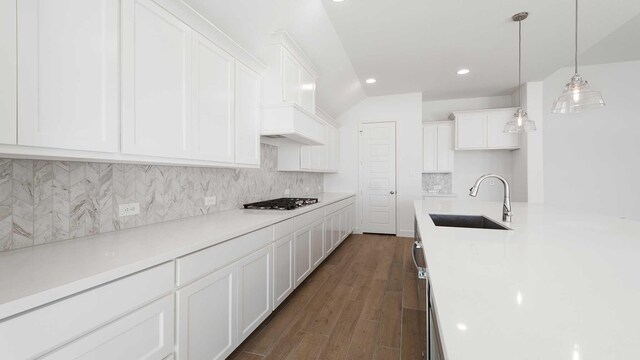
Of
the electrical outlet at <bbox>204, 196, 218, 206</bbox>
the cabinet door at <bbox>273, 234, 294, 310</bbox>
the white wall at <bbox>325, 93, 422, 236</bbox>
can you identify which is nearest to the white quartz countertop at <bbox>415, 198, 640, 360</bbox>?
the cabinet door at <bbox>273, 234, 294, 310</bbox>

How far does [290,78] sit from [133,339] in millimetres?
2495

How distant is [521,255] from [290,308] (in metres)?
1.95

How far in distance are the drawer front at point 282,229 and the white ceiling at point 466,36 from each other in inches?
84.3

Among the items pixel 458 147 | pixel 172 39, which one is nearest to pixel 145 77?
pixel 172 39

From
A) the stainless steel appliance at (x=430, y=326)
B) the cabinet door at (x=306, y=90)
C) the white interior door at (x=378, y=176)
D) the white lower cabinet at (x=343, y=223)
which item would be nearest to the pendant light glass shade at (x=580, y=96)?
the stainless steel appliance at (x=430, y=326)

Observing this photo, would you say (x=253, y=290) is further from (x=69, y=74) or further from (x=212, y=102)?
(x=69, y=74)

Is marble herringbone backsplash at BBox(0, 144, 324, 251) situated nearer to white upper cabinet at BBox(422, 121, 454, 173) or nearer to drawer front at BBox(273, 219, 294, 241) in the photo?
drawer front at BBox(273, 219, 294, 241)

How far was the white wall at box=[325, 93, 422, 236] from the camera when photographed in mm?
5348

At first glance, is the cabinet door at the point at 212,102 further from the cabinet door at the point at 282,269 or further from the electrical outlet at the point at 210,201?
the cabinet door at the point at 282,269

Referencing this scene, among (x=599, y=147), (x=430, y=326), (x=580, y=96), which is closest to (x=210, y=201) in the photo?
(x=430, y=326)

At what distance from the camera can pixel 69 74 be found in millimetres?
1137

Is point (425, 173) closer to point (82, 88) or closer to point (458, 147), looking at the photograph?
point (458, 147)

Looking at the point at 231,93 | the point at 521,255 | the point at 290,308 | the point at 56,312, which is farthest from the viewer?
the point at 290,308

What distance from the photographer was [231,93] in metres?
2.23
